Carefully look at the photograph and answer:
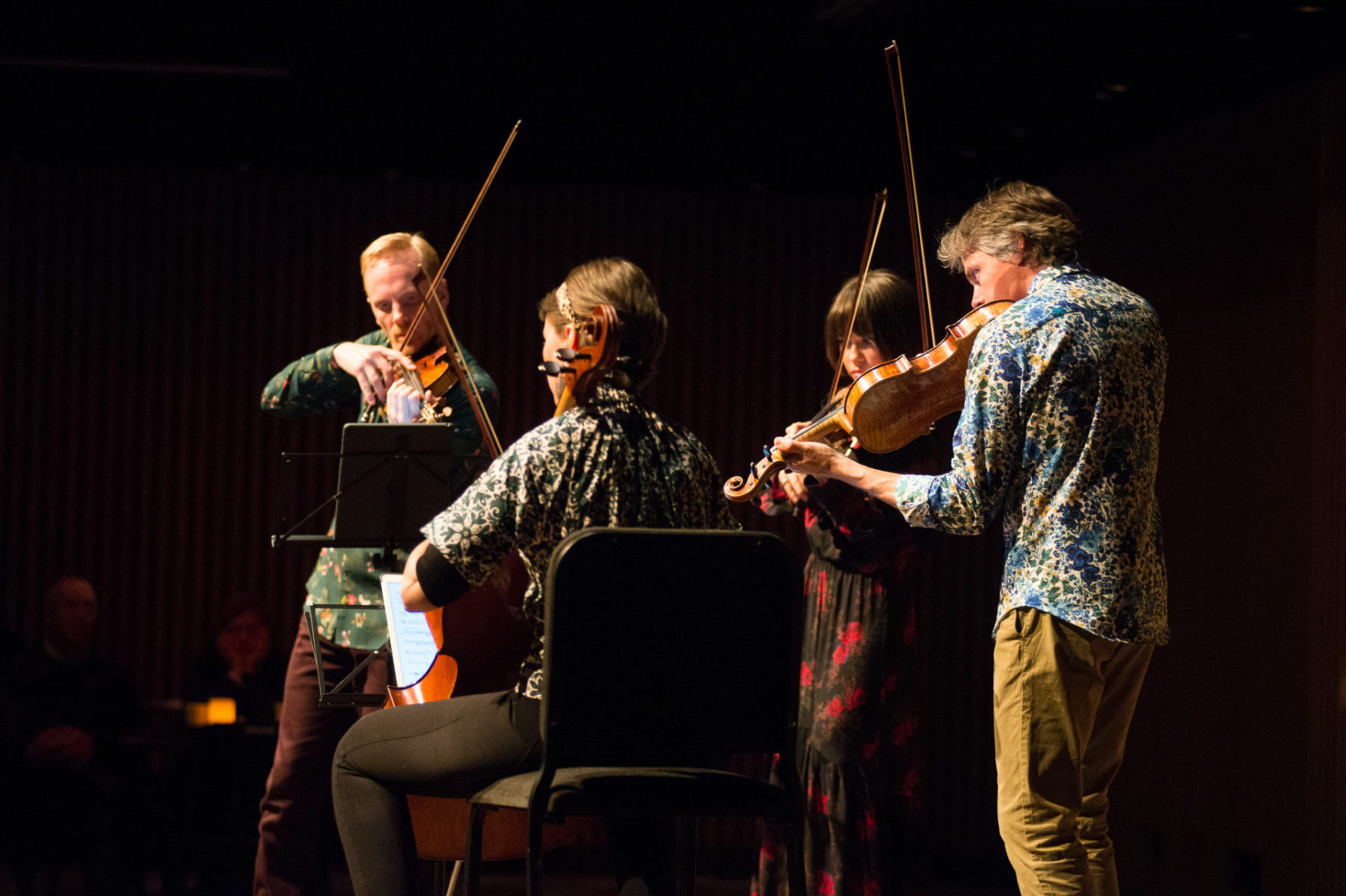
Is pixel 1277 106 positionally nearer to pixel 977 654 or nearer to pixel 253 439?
pixel 977 654

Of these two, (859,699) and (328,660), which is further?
(328,660)

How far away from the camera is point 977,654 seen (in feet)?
16.9

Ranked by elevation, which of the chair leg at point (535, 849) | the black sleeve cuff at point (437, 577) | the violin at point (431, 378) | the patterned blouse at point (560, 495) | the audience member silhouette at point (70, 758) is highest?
the violin at point (431, 378)

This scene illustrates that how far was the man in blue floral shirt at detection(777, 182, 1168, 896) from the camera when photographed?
2.12 meters

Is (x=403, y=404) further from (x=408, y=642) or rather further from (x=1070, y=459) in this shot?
(x=1070, y=459)

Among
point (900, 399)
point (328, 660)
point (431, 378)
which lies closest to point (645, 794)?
point (900, 399)

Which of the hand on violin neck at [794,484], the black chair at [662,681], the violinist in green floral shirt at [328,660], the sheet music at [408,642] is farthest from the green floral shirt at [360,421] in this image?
the black chair at [662,681]

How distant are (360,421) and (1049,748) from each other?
1690 millimetres

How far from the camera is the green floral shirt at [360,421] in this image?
2949 millimetres

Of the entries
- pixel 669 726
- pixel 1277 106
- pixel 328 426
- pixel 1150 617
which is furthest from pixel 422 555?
pixel 328 426

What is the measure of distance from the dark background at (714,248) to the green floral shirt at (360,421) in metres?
1.07

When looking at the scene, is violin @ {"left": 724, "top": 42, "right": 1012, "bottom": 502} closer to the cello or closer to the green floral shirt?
the cello

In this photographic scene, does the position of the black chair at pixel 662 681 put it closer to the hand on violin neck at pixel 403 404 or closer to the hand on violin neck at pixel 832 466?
the hand on violin neck at pixel 832 466

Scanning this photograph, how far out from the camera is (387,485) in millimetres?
2738
